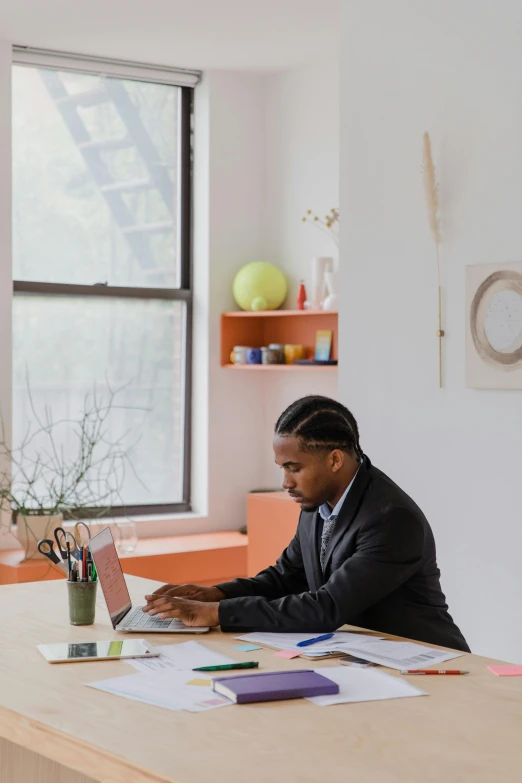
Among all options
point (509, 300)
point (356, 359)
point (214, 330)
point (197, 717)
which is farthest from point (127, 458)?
point (197, 717)

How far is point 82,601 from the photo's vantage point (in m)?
2.40

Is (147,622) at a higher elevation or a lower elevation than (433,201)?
lower

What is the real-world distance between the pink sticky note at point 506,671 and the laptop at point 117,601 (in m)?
A: 0.63

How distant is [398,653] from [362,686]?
0.25 metres

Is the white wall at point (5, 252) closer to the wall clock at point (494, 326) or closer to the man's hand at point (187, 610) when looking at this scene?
the wall clock at point (494, 326)

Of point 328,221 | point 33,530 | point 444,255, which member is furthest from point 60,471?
point 444,255

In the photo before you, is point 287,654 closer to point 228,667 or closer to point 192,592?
point 228,667

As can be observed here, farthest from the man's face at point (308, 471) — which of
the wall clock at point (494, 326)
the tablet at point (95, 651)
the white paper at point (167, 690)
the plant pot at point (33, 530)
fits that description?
the plant pot at point (33, 530)

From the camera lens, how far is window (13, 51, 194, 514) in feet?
16.8

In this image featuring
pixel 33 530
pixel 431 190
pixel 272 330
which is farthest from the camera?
pixel 272 330

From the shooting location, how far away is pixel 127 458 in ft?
17.7

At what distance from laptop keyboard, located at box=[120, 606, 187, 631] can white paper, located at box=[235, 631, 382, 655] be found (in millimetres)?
156

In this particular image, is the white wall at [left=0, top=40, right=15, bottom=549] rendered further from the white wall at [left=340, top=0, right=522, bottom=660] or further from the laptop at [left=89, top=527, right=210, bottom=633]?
the laptop at [left=89, top=527, right=210, bottom=633]

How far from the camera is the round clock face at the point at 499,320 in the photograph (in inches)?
136
